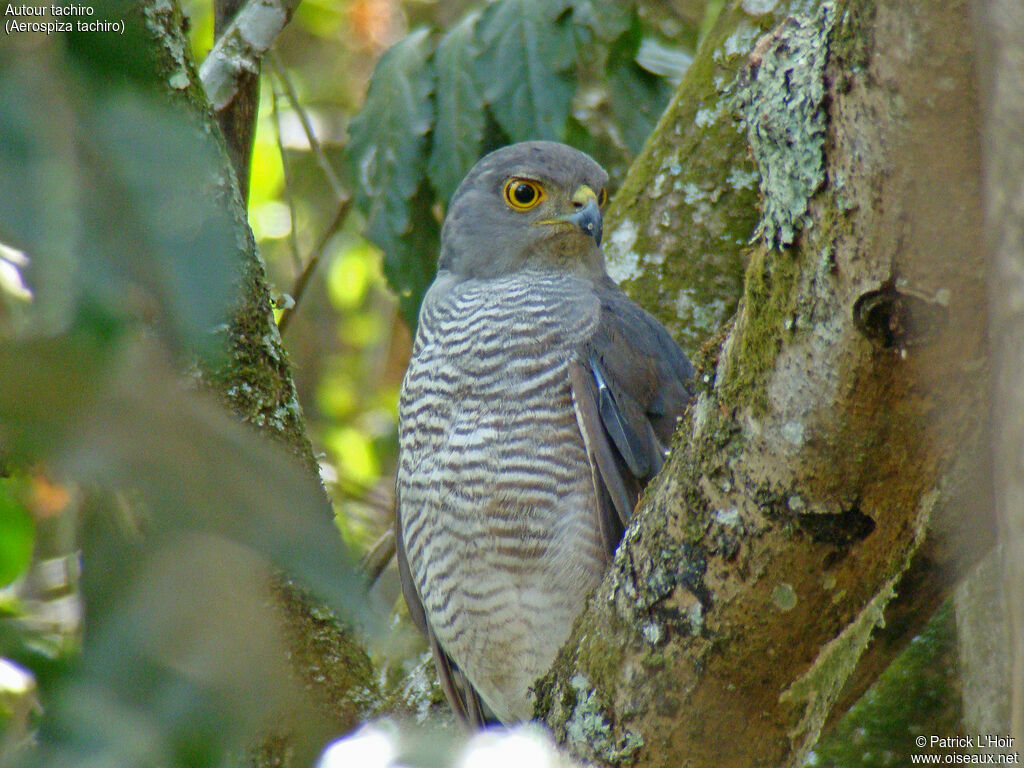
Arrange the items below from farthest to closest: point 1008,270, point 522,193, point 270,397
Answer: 1. point 522,193
2. point 270,397
3. point 1008,270

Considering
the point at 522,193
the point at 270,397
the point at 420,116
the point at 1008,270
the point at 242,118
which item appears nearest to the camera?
the point at 1008,270

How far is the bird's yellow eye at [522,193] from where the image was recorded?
3539mm

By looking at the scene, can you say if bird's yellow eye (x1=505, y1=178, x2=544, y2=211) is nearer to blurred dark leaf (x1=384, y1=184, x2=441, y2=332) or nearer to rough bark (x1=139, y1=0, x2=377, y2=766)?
blurred dark leaf (x1=384, y1=184, x2=441, y2=332)

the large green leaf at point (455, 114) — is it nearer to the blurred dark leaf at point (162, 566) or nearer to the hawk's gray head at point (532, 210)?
the hawk's gray head at point (532, 210)

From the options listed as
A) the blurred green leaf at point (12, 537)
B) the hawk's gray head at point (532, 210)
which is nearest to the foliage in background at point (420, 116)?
the hawk's gray head at point (532, 210)

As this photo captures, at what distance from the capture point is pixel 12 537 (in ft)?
7.10

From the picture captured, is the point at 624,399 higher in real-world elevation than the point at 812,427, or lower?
lower

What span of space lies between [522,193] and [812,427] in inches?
78.1

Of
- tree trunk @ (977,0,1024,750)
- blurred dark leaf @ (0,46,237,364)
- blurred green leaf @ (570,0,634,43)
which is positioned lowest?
blurred green leaf @ (570,0,634,43)

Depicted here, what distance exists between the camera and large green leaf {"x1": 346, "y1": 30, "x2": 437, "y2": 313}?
3787 millimetres

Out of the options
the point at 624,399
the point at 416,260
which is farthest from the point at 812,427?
the point at 416,260

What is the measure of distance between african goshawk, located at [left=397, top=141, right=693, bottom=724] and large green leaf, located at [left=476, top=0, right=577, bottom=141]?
0.28m

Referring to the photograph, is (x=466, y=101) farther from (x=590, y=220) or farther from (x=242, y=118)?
(x=242, y=118)

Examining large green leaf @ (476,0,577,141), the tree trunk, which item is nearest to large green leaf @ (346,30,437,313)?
large green leaf @ (476,0,577,141)
